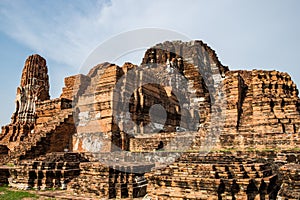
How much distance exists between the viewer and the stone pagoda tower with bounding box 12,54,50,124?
24859 millimetres

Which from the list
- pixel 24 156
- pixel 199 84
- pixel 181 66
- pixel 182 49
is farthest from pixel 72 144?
pixel 182 49

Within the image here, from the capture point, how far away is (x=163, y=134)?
52.4 ft

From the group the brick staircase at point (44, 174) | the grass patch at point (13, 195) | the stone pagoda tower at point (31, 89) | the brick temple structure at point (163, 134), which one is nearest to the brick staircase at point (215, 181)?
the brick temple structure at point (163, 134)

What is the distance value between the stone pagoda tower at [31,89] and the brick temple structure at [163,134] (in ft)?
0.34

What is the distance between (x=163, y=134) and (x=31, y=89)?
1636cm

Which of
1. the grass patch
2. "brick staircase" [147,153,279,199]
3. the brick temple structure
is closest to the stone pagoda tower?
the brick temple structure

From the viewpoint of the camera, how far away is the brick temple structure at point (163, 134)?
791 cm

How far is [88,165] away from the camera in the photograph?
423 inches

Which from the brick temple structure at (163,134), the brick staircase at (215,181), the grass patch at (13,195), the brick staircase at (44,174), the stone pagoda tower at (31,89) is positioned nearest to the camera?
the brick staircase at (215,181)

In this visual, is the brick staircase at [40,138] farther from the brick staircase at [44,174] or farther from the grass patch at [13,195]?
the grass patch at [13,195]

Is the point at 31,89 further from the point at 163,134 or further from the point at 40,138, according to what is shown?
the point at 163,134

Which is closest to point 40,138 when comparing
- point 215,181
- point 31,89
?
point 215,181

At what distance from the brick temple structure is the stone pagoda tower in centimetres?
10

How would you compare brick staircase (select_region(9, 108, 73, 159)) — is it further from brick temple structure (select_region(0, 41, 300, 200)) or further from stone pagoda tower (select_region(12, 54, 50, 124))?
stone pagoda tower (select_region(12, 54, 50, 124))
